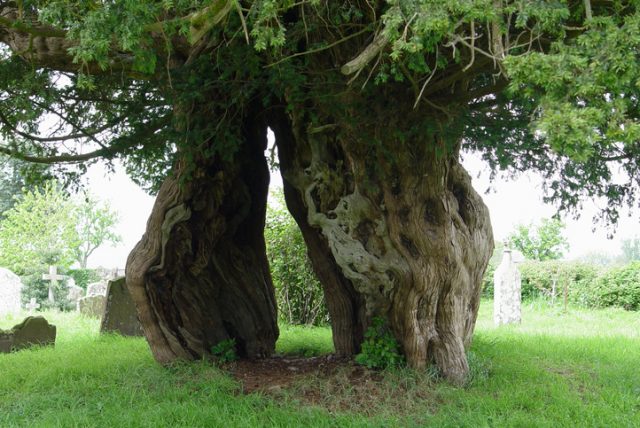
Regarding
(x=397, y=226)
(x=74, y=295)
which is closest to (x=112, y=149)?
(x=397, y=226)

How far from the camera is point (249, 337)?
30.3ft

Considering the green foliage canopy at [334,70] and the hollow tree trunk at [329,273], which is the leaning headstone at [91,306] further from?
the hollow tree trunk at [329,273]

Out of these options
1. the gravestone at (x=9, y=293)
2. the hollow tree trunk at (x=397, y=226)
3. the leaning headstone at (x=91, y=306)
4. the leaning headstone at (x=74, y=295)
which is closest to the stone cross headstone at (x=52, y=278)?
the leaning headstone at (x=74, y=295)

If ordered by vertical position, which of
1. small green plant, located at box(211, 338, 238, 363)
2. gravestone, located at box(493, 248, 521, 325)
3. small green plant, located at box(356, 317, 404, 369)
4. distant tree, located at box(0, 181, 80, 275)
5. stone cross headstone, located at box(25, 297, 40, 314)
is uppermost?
distant tree, located at box(0, 181, 80, 275)

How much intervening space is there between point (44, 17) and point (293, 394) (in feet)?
14.3

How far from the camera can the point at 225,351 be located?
864 centimetres

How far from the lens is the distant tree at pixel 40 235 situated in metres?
27.2

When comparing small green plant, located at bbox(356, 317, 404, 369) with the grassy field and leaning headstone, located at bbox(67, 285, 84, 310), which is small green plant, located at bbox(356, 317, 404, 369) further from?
leaning headstone, located at bbox(67, 285, 84, 310)

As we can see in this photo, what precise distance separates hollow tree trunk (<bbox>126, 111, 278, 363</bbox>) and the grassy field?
24.5 inches

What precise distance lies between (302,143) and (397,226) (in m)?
1.60

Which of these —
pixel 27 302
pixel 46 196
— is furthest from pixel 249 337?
pixel 46 196

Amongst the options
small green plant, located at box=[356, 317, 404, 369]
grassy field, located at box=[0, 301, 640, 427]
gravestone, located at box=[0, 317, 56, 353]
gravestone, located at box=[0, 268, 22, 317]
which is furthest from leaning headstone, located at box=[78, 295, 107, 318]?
small green plant, located at box=[356, 317, 404, 369]

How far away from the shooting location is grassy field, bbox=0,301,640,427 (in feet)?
20.7

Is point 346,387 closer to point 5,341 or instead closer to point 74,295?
point 5,341
